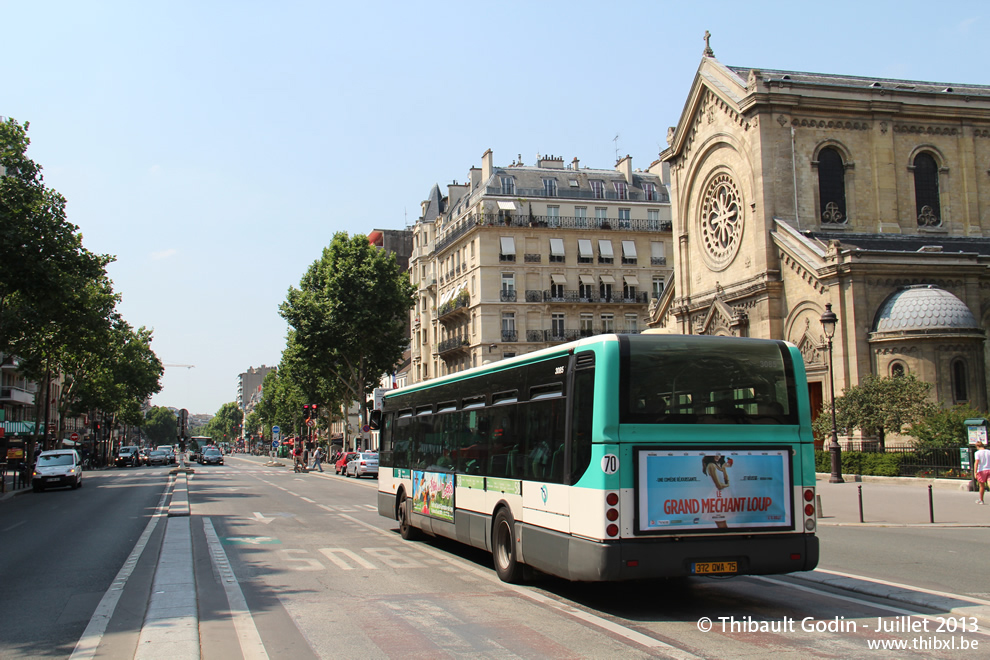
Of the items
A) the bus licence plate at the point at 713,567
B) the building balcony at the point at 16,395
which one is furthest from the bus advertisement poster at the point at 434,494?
the building balcony at the point at 16,395

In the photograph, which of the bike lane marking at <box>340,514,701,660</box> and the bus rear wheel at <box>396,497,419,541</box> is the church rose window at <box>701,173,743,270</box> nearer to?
the bus rear wheel at <box>396,497,419,541</box>

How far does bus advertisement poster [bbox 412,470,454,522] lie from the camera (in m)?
13.2

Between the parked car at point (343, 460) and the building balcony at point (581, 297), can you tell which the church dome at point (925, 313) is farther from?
the building balcony at point (581, 297)

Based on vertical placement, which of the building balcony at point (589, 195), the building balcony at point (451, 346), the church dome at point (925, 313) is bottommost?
the church dome at point (925, 313)

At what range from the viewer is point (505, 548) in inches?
430

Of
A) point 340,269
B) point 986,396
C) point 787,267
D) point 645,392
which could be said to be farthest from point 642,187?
point 645,392

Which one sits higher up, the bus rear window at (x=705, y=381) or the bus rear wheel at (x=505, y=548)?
the bus rear window at (x=705, y=381)

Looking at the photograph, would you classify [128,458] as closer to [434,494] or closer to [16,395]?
[16,395]

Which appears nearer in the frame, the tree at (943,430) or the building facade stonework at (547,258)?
the tree at (943,430)

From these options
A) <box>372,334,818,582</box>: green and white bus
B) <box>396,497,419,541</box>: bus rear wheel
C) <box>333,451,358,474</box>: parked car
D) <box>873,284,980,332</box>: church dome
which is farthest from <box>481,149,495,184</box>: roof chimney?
<box>372,334,818,582</box>: green and white bus

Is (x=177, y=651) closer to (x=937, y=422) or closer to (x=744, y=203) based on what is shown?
(x=937, y=422)

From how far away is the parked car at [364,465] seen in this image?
4400 centimetres

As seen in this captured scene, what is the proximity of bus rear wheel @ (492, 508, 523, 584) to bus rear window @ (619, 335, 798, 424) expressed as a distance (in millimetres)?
2713

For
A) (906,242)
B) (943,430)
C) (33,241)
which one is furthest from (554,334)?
(33,241)
